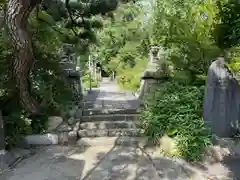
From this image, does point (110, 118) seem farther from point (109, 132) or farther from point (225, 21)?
point (225, 21)

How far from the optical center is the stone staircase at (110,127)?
477 centimetres

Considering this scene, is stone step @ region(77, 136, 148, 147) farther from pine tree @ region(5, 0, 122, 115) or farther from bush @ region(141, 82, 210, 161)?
pine tree @ region(5, 0, 122, 115)

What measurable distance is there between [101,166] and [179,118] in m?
1.54

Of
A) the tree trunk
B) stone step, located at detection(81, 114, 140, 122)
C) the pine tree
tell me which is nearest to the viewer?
the tree trunk

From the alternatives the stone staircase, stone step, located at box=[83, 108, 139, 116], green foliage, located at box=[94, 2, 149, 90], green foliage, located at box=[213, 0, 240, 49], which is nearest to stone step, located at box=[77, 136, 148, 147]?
the stone staircase

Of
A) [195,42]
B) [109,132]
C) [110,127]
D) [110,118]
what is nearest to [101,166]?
[109,132]

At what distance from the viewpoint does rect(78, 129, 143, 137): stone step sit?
16.3 ft

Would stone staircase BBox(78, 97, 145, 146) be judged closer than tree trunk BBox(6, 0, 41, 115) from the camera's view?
No

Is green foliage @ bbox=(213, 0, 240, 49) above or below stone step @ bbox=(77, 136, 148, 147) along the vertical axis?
above

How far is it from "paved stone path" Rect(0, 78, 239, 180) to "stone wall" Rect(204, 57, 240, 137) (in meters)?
0.77

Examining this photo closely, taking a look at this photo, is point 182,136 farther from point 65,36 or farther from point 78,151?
point 65,36

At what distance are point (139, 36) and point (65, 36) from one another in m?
7.33

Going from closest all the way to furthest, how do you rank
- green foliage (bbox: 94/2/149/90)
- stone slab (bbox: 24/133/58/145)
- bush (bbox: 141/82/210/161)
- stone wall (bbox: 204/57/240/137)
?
1. bush (bbox: 141/82/210/161)
2. stone wall (bbox: 204/57/240/137)
3. stone slab (bbox: 24/133/58/145)
4. green foliage (bbox: 94/2/149/90)

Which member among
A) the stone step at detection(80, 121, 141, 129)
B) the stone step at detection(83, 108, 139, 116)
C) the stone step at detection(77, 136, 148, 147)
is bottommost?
the stone step at detection(77, 136, 148, 147)
